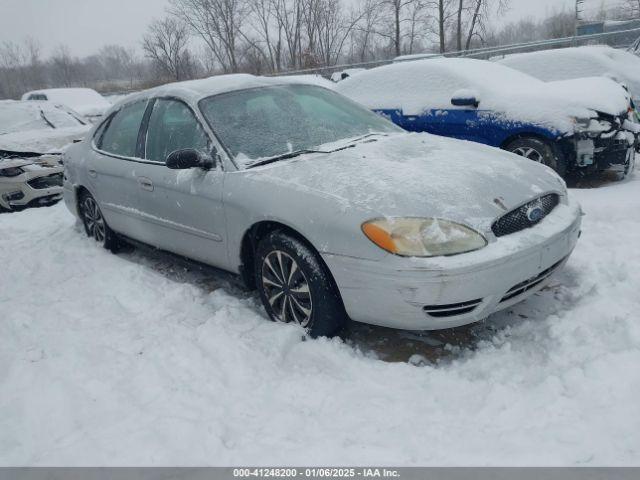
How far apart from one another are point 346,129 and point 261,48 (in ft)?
113

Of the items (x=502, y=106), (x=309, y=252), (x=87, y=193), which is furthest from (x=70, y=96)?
(x=309, y=252)

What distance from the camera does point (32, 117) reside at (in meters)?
8.23

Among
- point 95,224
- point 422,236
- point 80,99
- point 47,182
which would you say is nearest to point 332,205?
point 422,236

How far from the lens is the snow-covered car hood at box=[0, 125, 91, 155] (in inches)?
271

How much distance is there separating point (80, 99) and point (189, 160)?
687 inches

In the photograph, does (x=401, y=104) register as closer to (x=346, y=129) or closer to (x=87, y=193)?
(x=346, y=129)

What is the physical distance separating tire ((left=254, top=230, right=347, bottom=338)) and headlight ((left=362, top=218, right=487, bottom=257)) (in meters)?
0.42

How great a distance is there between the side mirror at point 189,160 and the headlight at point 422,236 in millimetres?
1269

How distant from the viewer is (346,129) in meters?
3.70

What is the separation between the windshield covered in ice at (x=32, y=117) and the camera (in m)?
7.95

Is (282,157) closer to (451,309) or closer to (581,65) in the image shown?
(451,309)

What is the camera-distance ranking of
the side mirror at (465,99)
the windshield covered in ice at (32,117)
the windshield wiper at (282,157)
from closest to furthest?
the windshield wiper at (282,157) → the side mirror at (465,99) → the windshield covered in ice at (32,117)

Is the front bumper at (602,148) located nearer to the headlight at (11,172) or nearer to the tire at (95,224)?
the tire at (95,224)

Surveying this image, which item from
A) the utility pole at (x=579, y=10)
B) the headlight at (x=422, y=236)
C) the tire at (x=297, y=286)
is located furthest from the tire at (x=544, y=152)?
the utility pole at (x=579, y=10)
